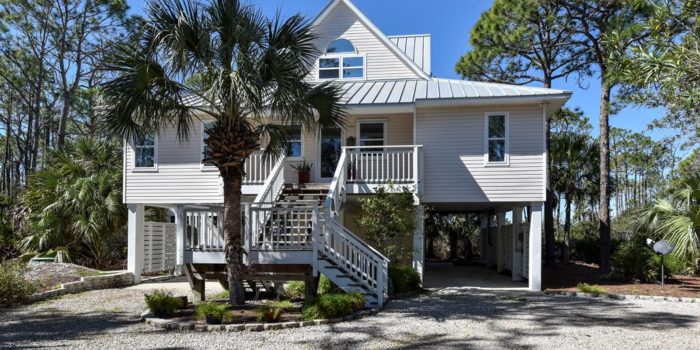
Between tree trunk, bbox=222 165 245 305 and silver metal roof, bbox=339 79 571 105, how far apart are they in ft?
18.3

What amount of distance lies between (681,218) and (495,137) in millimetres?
4916

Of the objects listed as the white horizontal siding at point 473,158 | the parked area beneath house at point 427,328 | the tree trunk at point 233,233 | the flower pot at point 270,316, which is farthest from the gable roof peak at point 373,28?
the flower pot at point 270,316

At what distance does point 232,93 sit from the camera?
359 inches

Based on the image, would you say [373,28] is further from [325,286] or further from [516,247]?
[325,286]

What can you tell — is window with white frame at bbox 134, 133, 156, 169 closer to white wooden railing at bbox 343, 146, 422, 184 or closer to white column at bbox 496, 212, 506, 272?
white wooden railing at bbox 343, 146, 422, 184

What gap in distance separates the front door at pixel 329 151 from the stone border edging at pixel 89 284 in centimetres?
658

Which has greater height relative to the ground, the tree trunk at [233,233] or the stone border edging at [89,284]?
the tree trunk at [233,233]

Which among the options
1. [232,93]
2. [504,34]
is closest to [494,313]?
[232,93]

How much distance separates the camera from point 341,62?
58.7ft

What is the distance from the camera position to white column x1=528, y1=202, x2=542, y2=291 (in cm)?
1411

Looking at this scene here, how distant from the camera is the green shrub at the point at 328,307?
30.8 ft

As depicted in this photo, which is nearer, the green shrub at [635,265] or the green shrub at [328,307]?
the green shrub at [328,307]

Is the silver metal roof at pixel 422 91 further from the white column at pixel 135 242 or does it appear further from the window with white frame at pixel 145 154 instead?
the white column at pixel 135 242

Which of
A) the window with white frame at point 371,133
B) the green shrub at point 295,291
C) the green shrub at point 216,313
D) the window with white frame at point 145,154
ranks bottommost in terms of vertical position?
the green shrub at point 295,291
